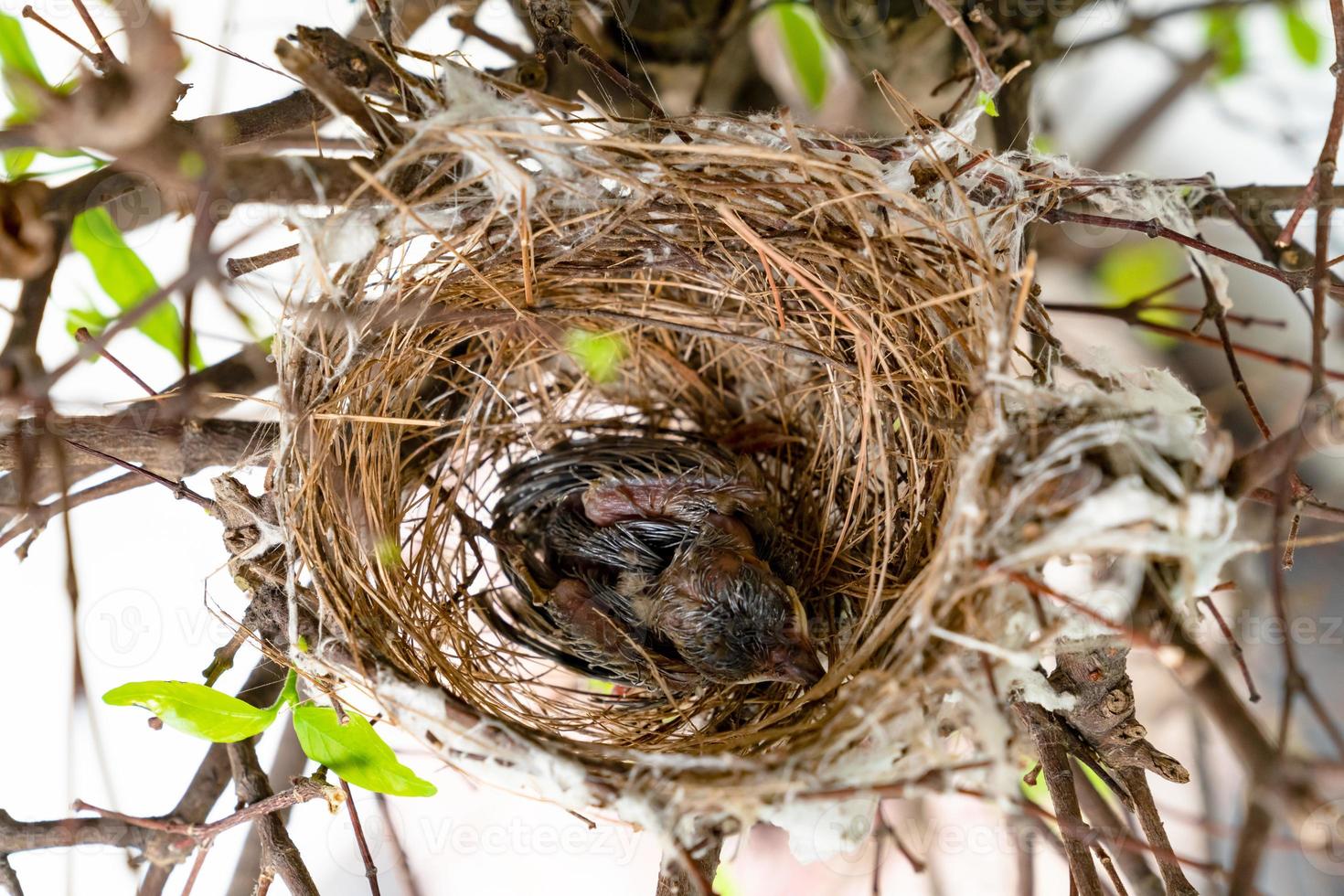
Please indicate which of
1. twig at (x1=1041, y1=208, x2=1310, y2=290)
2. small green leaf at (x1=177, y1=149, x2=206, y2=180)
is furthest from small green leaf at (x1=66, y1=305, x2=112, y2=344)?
twig at (x1=1041, y1=208, x2=1310, y2=290)

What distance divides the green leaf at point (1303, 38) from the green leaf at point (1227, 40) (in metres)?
0.10

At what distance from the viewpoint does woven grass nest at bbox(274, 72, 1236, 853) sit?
53 cm

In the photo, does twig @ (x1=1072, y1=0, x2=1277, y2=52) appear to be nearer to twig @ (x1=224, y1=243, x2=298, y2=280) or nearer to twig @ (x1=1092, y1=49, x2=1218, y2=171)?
twig @ (x1=1092, y1=49, x2=1218, y2=171)

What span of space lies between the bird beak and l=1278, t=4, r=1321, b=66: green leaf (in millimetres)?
931

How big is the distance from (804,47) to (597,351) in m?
0.45

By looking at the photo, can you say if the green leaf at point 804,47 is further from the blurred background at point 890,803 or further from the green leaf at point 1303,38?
the green leaf at point 1303,38

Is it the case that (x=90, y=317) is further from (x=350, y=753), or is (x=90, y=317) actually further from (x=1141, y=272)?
(x=1141, y=272)

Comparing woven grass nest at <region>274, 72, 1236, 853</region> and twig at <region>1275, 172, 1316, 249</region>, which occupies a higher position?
twig at <region>1275, 172, 1316, 249</region>

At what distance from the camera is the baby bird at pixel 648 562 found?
2.79 feet

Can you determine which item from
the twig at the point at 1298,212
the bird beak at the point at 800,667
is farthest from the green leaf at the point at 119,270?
the twig at the point at 1298,212

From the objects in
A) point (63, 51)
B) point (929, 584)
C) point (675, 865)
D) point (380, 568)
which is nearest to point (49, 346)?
point (63, 51)

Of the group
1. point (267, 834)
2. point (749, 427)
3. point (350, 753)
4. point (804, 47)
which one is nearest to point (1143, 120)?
point (804, 47)

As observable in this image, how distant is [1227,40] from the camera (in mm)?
1174

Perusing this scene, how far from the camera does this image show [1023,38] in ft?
3.16
